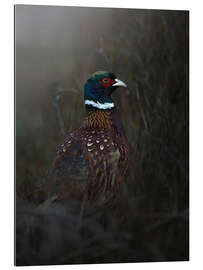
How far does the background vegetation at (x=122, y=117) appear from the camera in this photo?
323 centimetres

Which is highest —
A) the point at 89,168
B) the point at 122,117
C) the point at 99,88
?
the point at 99,88

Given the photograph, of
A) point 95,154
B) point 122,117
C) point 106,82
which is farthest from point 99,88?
point 95,154

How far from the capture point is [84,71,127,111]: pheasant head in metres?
3.34

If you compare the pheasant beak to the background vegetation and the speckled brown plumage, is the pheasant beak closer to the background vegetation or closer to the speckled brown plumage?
the background vegetation

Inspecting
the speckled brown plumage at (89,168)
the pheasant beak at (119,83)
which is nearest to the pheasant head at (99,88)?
the pheasant beak at (119,83)

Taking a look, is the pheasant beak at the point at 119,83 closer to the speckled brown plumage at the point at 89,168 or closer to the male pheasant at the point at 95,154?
the male pheasant at the point at 95,154

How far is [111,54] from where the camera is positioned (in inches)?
133

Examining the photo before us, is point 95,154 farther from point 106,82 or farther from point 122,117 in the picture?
point 106,82

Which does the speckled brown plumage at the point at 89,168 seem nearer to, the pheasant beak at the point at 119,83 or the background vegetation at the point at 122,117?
the background vegetation at the point at 122,117

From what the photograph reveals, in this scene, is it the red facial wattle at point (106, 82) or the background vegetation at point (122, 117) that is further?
the red facial wattle at point (106, 82)

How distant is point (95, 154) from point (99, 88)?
459 mm

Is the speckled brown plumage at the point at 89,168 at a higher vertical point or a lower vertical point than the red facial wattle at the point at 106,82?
lower

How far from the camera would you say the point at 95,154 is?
3.28m

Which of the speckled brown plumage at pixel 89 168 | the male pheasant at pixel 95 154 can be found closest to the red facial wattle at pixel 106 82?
the male pheasant at pixel 95 154
